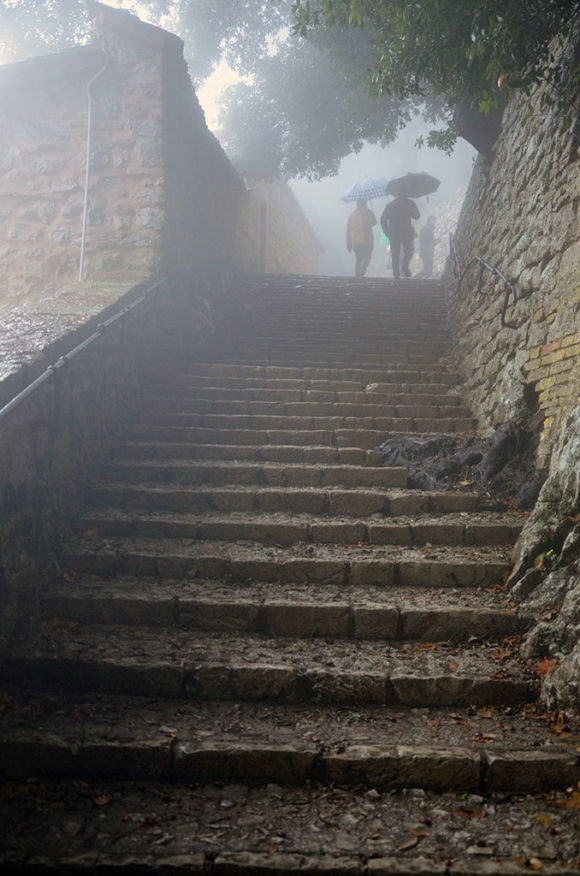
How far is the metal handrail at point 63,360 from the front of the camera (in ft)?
10.4

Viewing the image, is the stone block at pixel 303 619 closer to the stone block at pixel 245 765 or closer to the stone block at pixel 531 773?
the stone block at pixel 245 765

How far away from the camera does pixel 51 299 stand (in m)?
4.96

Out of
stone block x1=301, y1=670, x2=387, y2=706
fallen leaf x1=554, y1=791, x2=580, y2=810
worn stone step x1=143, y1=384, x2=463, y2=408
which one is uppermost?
worn stone step x1=143, y1=384, x2=463, y2=408

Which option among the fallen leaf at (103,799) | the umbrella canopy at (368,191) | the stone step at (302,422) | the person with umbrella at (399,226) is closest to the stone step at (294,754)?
the fallen leaf at (103,799)

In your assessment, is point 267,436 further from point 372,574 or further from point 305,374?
point 372,574

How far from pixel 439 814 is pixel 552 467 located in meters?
2.06

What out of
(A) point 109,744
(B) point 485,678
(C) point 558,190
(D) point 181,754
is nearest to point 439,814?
(B) point 485,678

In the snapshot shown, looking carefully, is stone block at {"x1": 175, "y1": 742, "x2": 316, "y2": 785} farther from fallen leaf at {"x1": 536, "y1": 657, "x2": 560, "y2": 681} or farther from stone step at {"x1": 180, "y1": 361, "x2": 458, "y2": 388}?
stone step at {"x1": 180, "y1": 361, "x2": 458, "y2": 388}

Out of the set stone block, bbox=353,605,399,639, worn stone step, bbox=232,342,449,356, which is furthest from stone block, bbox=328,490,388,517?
worn stone step, bbox=232,342,449,356

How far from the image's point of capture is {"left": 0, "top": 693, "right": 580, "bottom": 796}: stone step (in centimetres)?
241

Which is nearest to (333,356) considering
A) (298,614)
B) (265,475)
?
(265,475)

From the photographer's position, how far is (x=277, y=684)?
2.87 meters

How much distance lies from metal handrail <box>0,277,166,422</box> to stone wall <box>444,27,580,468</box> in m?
3.14

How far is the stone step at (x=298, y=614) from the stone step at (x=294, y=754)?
61cm
